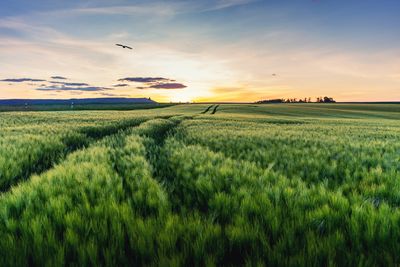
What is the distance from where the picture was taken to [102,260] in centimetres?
220

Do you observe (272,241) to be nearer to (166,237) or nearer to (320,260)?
(320,260)

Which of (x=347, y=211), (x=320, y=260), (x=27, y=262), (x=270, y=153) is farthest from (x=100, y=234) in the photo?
(x=270, y=153)

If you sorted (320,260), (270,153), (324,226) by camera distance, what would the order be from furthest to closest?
(270,153), (324,226), (320,260)

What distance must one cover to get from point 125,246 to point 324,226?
1748 mm

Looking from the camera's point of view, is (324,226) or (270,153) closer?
(324,226)

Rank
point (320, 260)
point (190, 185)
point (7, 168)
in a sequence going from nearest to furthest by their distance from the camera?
1. point (320, 260)
2. point (190, 185)
3. point (7, 168)

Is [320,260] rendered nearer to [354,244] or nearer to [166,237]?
[354,244]

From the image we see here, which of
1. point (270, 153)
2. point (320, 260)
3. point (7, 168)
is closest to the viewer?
point (320, 260)

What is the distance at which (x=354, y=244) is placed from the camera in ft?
7.95

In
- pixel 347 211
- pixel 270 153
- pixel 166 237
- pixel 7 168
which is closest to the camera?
pixel 166 237

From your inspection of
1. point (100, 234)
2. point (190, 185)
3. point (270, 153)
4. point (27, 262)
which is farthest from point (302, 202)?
point (270, 153)

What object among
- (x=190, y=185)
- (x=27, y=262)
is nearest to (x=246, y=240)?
(x=27, y=262)

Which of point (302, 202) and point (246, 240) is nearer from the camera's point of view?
point (246, 240)

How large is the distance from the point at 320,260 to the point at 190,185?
261 cm
